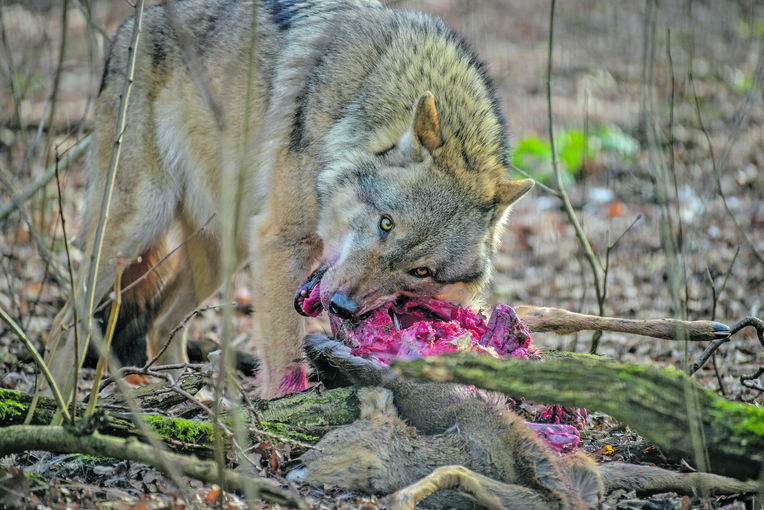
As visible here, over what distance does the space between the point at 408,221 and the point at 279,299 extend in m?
1.03

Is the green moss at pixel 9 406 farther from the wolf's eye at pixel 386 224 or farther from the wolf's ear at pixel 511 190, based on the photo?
the wolf's ear at pixel 511 190

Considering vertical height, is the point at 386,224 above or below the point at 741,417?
above

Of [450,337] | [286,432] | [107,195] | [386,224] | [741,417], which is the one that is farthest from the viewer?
[386,224]

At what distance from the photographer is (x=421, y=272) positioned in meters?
3.64

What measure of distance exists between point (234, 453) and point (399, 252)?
1316 mm

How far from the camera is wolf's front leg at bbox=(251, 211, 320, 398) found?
4.02 meters

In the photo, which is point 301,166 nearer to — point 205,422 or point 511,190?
point 511,190

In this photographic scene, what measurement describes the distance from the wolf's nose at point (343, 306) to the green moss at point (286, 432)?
0.72 meters

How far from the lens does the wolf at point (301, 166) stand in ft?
11.8

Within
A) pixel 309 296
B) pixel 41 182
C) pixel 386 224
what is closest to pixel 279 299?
pixel 309 296

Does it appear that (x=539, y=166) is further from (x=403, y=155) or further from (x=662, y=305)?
(x=403, y=155)

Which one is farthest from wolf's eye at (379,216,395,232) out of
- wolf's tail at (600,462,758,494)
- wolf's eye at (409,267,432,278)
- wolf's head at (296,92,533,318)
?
wolf's tail at (600,462,758,494)

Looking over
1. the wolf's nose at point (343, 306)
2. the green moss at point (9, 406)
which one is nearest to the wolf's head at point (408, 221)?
the wolf's nose at point (343, 306)

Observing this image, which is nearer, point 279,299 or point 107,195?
point 107,195
